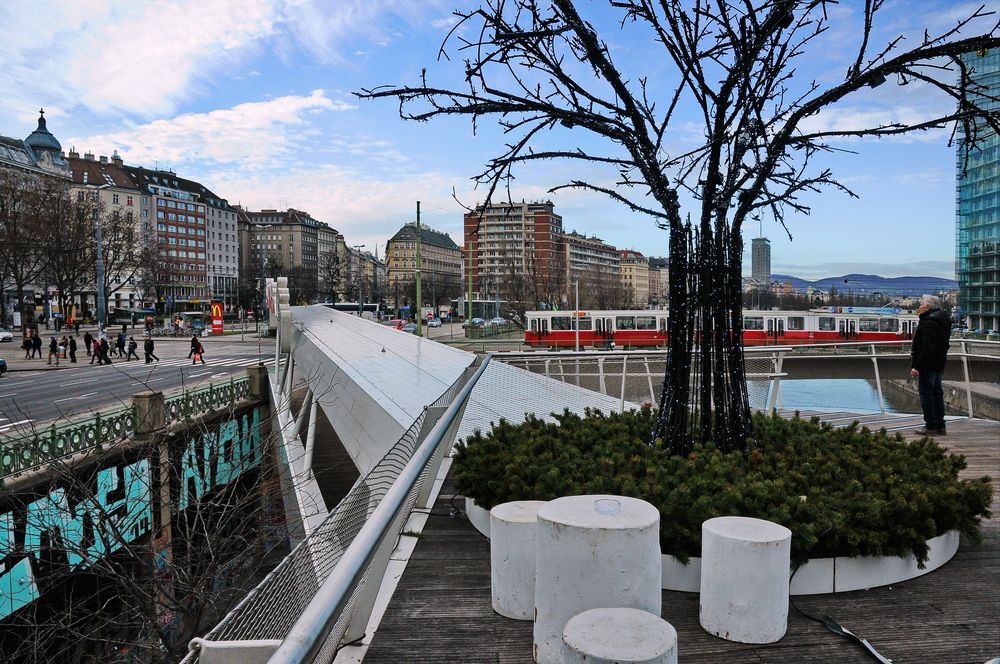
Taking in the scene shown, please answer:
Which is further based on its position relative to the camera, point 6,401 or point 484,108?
point 6,401

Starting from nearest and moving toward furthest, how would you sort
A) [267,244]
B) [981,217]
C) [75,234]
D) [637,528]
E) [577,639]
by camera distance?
[577,639], [637,528], [75,234], [981,217], [267,244]

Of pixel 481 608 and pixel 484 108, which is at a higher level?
pixel 484 108

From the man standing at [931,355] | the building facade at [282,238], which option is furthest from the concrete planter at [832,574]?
the building facade at [282,238]

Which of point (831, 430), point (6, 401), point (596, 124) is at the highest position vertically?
point (596, 124)

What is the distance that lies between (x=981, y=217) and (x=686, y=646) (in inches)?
3630

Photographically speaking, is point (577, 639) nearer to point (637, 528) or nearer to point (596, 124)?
point (637, 528)

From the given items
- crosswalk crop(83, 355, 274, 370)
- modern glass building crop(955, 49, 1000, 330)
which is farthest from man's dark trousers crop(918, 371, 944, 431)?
modern glass building crop(955, 49, 1000, 330)

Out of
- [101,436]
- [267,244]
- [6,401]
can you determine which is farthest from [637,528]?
[267,244]

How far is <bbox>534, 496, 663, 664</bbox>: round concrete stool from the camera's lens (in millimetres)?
2953

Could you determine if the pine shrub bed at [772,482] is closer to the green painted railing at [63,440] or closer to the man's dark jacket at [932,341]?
the man's dark jacket at [932,341]

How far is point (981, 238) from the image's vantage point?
7906cm

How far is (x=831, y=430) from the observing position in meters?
6.40

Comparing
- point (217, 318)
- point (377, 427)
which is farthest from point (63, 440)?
point (217, 318)

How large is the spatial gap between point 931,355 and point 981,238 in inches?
3349
